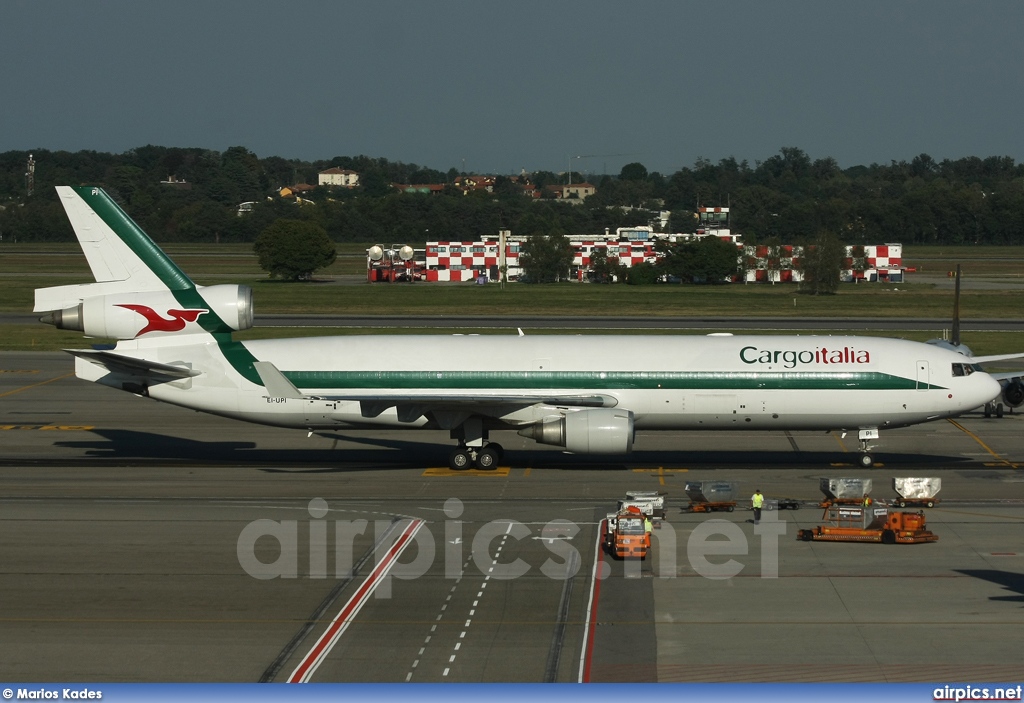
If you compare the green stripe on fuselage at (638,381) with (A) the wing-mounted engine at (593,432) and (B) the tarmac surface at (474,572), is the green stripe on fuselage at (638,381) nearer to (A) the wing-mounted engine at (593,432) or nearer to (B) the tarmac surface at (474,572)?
(A) the wing-mounted engine at (593,432)

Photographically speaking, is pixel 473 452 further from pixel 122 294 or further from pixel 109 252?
pixel 109 252

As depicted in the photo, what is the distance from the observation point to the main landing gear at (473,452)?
36281mm

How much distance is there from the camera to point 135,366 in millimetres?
35469

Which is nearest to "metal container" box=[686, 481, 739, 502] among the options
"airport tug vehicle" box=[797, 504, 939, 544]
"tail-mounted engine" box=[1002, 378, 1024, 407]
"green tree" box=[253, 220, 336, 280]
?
"airport tug vehicle" box=[797, 504, 939, 544]

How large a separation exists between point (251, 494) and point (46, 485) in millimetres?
6681

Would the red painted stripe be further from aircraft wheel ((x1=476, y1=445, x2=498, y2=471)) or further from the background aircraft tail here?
the background aircraft tail

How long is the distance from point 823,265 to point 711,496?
286 ft

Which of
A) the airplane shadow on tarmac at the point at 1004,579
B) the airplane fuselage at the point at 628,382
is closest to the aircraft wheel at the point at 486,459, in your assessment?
the airplane fuselage at the point at 628,382

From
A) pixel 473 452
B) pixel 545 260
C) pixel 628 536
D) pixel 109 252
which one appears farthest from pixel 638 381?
pixel 545 260

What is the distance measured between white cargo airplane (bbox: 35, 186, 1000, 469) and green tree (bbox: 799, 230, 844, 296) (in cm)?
7768

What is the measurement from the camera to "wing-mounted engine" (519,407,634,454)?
34.2 metres

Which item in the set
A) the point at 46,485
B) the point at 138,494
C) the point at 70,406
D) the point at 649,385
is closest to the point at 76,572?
the point at 138,494

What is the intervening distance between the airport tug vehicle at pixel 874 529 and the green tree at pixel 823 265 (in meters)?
88.3

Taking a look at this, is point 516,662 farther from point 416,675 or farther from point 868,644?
point 868,644
